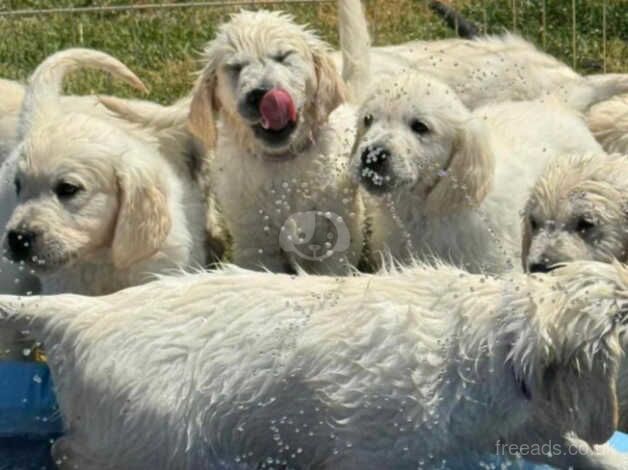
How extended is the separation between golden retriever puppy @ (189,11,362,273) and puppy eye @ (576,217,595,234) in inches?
39.0

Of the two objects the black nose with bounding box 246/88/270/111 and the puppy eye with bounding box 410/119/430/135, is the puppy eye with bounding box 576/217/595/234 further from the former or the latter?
the black nose with bounding box 246/88/270/111

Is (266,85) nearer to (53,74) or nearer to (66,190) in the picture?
(53,74)

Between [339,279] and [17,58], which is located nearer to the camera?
[339,279]

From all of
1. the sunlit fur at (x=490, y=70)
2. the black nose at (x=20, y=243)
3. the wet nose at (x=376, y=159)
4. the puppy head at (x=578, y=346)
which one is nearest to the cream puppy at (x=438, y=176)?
the wet nose at (x=376, y=159)

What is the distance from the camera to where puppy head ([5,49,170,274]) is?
4719mm

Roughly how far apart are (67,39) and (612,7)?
281 cm

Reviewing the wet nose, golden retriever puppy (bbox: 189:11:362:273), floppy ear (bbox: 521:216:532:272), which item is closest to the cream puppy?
the wet nose

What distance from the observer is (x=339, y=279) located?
4.02 metres

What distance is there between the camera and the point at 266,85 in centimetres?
533

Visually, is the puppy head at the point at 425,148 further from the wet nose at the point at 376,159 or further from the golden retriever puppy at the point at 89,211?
the golden retriever puppy at the point at 89,211

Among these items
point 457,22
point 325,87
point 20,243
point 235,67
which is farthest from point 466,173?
point 457,22

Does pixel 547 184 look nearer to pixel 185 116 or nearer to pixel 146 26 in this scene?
pixel 185 116

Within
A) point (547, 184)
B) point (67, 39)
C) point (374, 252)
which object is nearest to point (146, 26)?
point (67, 39)

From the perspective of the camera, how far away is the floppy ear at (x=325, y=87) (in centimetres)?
550
